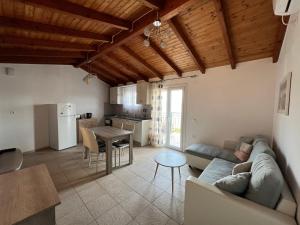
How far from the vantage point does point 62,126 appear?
15.0ft

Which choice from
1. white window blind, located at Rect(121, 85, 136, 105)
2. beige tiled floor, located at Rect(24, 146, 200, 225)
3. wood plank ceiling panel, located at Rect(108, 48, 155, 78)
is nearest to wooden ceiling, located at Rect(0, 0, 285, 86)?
wood plank ceiling panel, located at Rect(108, 48, 155, 78)

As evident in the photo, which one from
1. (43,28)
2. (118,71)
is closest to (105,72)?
(118,71)

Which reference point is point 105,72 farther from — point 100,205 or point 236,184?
point 236,184

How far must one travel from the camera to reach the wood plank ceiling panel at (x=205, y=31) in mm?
2365

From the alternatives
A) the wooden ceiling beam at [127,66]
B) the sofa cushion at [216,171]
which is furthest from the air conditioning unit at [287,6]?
the wooden ceiling beam at [127,66]

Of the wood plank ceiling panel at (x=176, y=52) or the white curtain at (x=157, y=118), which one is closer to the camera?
the wood plank ceiling panel at (x=176, y=52)

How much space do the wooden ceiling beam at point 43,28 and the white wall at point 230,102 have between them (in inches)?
101

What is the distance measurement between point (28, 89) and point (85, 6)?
3.37 m

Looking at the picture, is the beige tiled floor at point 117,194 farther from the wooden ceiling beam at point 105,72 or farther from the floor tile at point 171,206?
the wooden ceiling beam at point 105,72

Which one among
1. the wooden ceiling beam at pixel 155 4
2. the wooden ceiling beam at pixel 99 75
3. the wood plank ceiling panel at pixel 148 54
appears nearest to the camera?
the wooden ceiling beam at pixel 155 4

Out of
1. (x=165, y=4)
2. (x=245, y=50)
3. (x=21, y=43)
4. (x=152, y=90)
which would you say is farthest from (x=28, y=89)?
(x=245, y=50)

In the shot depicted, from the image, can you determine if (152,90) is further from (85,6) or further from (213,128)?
(85,6)

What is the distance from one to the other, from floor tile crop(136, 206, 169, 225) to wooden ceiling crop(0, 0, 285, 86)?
9.09 ft

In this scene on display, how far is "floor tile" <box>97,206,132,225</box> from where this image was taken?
6.39 ft
